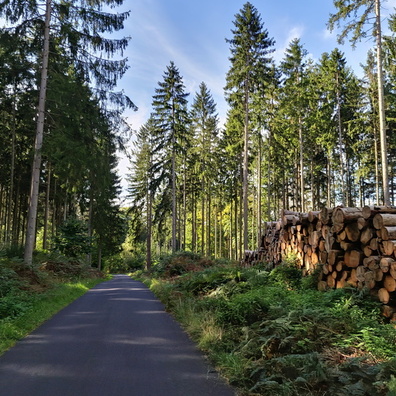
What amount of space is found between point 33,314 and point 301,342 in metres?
6.23

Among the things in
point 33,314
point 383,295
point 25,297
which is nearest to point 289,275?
point 383,295

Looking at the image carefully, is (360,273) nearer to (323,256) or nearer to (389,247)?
(389,247)

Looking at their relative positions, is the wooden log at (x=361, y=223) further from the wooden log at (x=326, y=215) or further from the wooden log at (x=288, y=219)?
the wooden log at (x=288, y=219)

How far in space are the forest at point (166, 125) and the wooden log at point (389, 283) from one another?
963 cm

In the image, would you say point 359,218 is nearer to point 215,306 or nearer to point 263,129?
point 215,306

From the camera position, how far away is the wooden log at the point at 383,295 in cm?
531

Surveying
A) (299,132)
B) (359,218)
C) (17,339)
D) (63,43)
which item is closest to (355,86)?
(299,132)

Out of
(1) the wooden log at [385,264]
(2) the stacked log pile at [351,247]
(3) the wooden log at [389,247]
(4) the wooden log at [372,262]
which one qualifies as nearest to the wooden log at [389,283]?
(2) the stacked log pile at [351,247]

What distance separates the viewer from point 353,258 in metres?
6.36

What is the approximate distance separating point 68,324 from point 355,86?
27841 millimetres

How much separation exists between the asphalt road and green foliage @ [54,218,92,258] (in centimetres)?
1337

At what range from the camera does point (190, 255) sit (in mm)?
21516

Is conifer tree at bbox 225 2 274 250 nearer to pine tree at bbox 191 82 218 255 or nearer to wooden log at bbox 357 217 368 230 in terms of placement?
pine tree at bbox 191 82 218 255

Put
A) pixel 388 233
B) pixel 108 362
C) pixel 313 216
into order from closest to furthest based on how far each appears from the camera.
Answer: pixel 108 362, pixel 388 233, pixel 313 216
